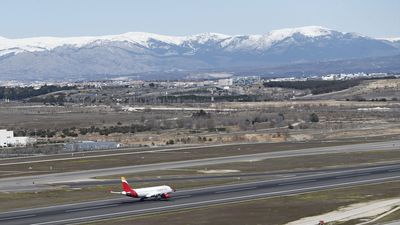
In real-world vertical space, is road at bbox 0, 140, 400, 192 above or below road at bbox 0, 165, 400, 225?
below

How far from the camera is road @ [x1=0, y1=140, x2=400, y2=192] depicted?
10744 cm

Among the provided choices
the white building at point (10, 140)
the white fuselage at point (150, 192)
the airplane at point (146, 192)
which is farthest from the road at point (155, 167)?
the white building at point (10, 140)

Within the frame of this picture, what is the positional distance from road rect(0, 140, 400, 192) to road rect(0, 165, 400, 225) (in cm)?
1721

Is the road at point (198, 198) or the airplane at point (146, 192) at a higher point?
the airplane at point (146, 192)

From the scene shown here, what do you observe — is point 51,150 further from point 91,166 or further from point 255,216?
point 255,216

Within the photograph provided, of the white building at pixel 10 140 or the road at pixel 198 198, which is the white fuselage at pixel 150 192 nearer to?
the road at pixel 198 198

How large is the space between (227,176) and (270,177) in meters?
5.65

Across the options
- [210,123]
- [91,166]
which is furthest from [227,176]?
[210,123]

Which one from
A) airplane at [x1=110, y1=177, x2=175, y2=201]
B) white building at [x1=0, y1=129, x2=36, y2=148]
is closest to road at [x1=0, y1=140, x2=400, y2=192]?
airplane at [x1=110, y1=177, x2=175, y2=201]

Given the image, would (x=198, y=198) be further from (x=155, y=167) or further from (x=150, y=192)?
(x=155, y=167)

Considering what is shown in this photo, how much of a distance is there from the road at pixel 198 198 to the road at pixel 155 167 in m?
17.2

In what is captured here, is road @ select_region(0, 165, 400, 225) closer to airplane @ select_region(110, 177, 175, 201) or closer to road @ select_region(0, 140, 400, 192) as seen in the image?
airplane @ select_region(110, 177, 175, 201)

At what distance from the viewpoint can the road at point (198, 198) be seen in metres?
81.4

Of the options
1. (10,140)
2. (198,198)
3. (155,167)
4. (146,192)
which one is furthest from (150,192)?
(10,140)
